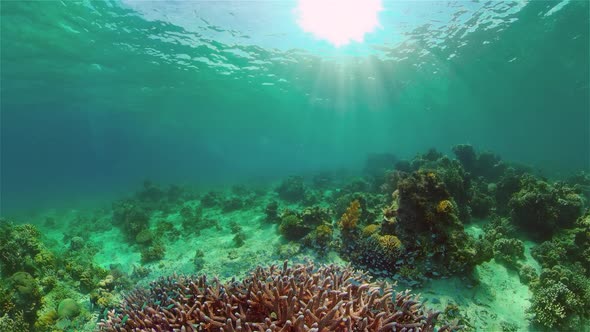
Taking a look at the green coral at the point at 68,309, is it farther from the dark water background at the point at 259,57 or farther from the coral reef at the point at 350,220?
the dark water background at the point at 259,57

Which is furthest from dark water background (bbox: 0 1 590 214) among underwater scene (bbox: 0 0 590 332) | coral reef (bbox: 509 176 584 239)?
coral reef (bbox: 509 176 584 239)

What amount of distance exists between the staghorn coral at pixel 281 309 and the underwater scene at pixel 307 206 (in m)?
0.03

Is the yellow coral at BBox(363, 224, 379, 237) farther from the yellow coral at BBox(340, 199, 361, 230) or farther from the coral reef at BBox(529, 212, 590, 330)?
the coral reef at BBox(529, 212, 590, 330)

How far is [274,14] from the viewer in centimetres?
2006

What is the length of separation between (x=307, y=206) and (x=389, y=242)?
9.61m

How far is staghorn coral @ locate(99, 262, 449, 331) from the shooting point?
11.6 ft

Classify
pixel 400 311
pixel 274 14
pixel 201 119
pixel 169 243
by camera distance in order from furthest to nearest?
pixel 201 119
pixel 274 14
pixel 169 243
pixel 400 311

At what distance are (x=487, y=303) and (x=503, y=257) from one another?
7.11 ft

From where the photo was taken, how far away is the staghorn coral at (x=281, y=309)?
3.52m

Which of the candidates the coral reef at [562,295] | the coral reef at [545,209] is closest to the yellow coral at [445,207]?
the coral reef at [562,295]

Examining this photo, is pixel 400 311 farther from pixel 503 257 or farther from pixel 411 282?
pixel 503 257

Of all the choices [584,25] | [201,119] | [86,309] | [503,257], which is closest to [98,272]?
[86,309]

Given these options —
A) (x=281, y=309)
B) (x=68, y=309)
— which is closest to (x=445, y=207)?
(x=281, y=309)

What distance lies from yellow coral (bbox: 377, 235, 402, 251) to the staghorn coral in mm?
2804
